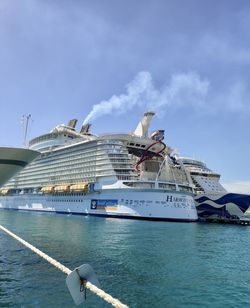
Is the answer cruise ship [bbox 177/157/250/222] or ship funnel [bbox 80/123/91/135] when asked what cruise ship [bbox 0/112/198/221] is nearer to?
ship funnel [bbox 80/123/91/135]

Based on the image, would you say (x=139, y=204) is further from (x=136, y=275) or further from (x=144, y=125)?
(x=136, y=275)

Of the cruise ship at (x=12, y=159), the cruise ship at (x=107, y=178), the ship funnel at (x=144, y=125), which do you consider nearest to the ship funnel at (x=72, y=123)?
the cruise ship at (x=107, y=178)

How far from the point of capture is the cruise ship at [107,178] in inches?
2527

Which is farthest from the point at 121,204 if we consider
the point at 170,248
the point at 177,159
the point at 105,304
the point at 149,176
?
the point at 105,304

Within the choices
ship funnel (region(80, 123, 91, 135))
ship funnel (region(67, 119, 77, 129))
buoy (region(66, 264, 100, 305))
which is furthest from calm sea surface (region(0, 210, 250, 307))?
ship funnel (region(67, 119, 77, 129))

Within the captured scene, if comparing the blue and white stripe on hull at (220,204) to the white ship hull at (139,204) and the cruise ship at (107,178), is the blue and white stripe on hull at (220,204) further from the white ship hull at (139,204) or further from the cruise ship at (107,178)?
the white ship hull at (139,204)

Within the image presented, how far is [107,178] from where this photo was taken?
2798 inches

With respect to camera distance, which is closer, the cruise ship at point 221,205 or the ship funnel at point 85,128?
the cruise ship at point 221,205

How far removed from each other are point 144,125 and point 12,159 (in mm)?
66442

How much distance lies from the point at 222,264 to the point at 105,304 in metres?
11.5

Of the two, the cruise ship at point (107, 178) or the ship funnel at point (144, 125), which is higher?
the ship funnel at point (144, 125)

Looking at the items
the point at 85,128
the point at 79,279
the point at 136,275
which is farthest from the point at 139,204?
the point at 79,279

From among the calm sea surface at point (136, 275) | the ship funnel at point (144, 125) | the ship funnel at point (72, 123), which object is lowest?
the calm sea surface at point (136, 275)

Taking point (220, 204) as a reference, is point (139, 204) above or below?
below
